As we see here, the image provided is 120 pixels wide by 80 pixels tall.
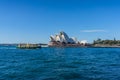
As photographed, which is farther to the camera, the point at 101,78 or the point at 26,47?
the point at 26,47

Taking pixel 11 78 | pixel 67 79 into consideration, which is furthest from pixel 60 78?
pixel 11 78

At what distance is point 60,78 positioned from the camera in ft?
101

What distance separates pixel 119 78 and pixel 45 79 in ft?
29.1

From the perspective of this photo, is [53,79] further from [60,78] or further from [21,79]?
[21,79]

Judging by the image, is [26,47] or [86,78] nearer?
[86,78]

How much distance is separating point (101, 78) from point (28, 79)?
8.82 metres

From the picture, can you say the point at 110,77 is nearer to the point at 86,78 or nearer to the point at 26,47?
the point at 86,78

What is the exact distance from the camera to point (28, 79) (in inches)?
1175

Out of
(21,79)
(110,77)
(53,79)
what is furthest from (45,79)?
(110,77)

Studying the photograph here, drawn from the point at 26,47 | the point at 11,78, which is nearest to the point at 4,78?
the point at 11,78

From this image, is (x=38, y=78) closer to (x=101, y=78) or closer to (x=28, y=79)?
(x=28, y=79)

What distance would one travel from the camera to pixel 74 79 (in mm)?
30344

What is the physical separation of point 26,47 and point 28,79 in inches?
5027

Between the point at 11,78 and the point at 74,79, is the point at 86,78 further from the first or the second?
the point at 11,78
